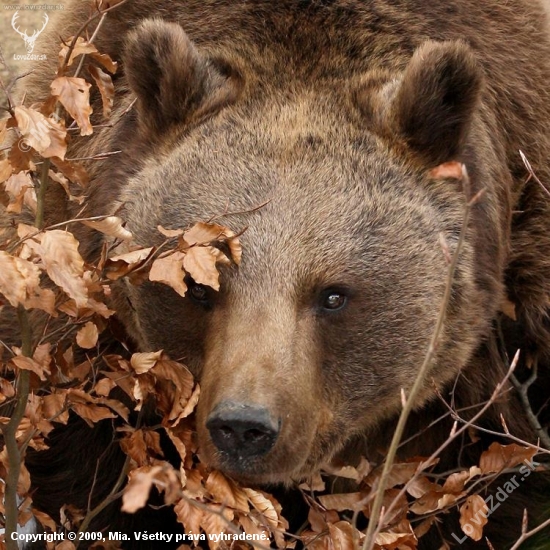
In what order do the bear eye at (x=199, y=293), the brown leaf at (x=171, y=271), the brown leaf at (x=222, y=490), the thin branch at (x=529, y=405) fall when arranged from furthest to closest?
the thin branch at (x=529, y=405), the bear eye at (x=199, y=293), the brown leaf at (x=222, y=490), the brown leaf at (x=171, y=271)

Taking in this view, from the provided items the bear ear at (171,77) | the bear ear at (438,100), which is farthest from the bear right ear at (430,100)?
the bear ear at (171,77)

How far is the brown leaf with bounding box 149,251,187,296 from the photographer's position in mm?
4348

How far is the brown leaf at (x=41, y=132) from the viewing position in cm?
428

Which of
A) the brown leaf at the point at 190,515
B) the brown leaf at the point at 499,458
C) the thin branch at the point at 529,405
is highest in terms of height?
the brown leaf at the point at 190,515

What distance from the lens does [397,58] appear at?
216 inches

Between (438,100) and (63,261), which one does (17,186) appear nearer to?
(63,261)


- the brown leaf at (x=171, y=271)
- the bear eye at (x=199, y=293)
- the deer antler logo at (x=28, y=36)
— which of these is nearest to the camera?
the brown leaf at (x=171, y=271)

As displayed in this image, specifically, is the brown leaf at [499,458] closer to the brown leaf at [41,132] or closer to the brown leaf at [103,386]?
the brown leaf at [103,386]

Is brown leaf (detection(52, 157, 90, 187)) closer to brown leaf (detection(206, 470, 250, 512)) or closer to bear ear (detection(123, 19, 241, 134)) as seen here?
bear ear (detection(123, 19, 241, 134))

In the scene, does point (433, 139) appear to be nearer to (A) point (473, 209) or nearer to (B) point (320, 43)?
(A) point (473, 209)

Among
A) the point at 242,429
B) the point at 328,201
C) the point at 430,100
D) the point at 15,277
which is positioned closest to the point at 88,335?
the point at 15,277

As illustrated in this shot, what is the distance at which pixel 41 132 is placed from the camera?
14.1 feet

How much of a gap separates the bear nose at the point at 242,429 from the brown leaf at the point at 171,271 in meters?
0.54

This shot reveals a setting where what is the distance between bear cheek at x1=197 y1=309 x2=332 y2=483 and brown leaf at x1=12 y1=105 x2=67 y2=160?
3.29 feet
